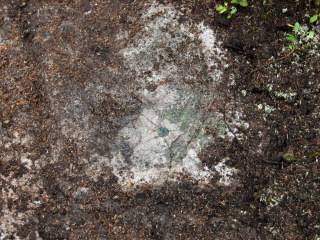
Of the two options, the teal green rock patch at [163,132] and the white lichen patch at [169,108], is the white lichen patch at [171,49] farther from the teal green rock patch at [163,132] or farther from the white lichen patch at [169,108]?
the teal green rock patch at [163,132]

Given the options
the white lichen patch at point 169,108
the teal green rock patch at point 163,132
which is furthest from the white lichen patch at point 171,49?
the teal green rock patch at point 163,132

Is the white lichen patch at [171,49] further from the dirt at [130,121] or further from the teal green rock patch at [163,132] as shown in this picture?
the teal green rock patch at [163,132]

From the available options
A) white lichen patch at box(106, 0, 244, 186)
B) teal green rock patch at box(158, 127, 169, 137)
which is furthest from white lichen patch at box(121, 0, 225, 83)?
teal green rock patch at box(158, 127, 169, 137)

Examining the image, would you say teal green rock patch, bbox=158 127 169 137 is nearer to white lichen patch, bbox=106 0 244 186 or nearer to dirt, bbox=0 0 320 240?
white lichen patch, bbox=106 0 244 186

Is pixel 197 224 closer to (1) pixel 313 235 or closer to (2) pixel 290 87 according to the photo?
(1) pixel 313 235

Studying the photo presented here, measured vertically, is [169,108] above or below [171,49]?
below

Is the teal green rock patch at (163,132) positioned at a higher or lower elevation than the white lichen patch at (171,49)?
lower

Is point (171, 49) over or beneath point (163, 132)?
over

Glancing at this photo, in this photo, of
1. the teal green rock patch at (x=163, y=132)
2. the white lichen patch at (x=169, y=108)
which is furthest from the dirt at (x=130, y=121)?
the teal green rock patch at (x=163, y=132)

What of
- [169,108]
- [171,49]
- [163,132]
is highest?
[171,49]

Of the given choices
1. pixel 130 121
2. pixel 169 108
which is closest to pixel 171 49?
pixel 169 108

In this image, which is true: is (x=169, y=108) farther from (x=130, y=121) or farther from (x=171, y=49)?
(x=171, y=49)
